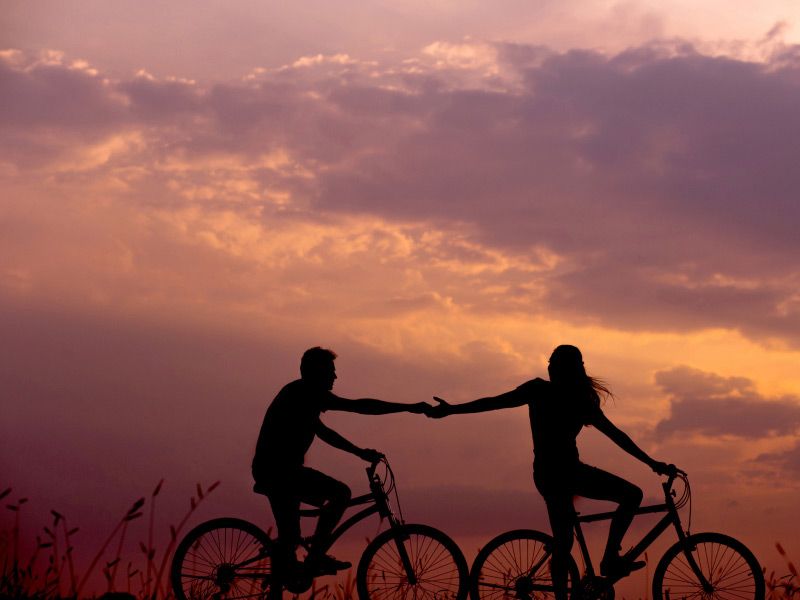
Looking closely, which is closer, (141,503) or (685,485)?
(141,503)

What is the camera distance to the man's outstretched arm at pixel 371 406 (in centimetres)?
1117

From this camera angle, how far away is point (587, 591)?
10781mm

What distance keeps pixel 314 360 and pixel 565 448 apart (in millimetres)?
2822

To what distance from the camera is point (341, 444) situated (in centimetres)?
1112

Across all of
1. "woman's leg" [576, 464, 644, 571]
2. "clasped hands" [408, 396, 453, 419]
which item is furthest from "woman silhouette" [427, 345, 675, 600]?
"clasped hands" [408, 396, 453, 419]

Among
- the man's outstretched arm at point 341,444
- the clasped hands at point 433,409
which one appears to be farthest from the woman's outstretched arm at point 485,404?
the man's outstretched arm at point 341,444

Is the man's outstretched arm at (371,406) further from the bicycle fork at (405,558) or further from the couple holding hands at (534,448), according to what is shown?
the bicycle fork at (405,558)

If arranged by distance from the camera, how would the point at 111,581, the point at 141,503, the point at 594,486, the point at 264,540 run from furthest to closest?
1. the point at 264,540
2. the point at 594,486
3. the point at 111,581
4. the point at 141,503

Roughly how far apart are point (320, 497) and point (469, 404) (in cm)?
192

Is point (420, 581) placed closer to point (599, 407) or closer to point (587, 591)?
point (587, 591)

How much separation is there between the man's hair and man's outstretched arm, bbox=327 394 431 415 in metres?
0.40

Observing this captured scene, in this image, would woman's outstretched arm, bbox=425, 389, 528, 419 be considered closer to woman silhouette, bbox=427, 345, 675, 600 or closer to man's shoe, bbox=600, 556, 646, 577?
woman silhouette, bbox=427, 345, 675, 600

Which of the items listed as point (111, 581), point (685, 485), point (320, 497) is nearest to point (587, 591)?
point (685, 485)

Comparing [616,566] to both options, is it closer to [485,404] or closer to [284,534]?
[485,404]
